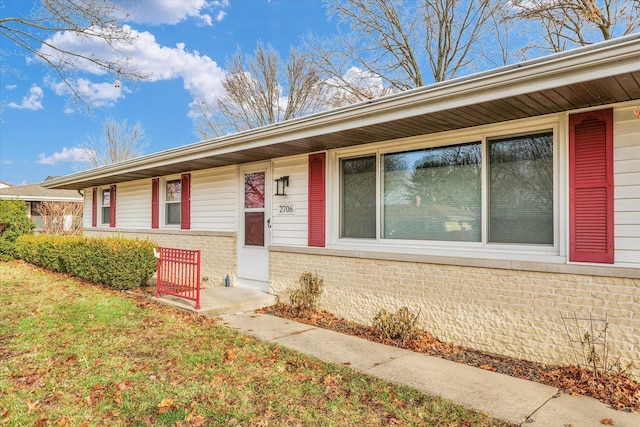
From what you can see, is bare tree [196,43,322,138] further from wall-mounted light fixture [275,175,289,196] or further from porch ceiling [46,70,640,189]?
wall-mounted light fixture [275,175,289,196]

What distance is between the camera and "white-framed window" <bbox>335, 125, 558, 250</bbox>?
4.36 metres

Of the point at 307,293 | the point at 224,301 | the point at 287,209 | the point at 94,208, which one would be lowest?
the point at 224,301

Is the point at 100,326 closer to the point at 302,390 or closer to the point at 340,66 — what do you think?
the point at 302,390

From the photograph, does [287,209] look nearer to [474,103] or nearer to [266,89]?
[474,103]

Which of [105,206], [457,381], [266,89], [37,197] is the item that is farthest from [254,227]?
[37,197]

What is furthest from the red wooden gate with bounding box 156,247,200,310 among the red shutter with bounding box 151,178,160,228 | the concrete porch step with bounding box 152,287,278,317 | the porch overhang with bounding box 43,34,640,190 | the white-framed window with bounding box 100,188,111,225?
the white-framed window with bounding box 100,188,111,225

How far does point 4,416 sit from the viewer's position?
3062 mm

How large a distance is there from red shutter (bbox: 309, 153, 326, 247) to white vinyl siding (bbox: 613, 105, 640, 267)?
3745 millimetres

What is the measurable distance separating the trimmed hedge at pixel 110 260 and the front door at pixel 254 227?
190cm

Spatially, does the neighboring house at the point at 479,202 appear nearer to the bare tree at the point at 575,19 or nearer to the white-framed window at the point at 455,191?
the white-framed window at the point at 455,191

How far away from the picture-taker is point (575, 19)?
11.4m

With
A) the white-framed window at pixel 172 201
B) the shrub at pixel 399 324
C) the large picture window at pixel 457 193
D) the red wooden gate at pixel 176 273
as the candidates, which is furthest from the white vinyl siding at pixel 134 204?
the shrub at pixel 399 324

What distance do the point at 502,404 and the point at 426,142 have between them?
3192mm

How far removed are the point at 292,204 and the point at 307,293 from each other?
1552 millimetres
